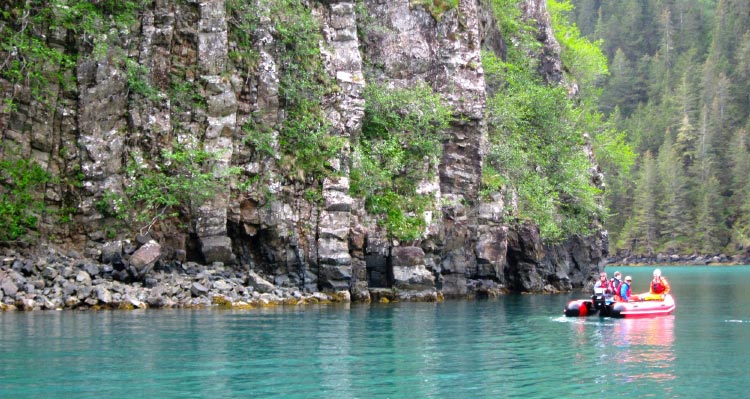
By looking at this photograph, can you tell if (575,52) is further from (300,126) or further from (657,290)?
(657,290)

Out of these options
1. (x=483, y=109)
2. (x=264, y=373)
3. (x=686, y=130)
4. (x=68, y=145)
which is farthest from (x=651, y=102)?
→ (x=264, y=373)

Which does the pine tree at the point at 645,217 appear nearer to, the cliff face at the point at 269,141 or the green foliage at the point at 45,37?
the cliff face at the point at 269,141

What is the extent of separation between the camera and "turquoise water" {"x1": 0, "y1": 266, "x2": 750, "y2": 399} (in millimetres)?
14797

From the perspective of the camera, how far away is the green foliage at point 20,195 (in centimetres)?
3064

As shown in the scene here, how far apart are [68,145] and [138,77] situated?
13.2ft

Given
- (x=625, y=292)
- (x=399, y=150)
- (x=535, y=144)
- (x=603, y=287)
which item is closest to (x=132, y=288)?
(x=399, y=150)

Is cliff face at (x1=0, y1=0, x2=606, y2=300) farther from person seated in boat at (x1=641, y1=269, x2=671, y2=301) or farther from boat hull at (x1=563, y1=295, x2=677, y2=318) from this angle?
person seated in boat at (x1=641, y1=269, x2=671, y2=301)

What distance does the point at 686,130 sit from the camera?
114 meters

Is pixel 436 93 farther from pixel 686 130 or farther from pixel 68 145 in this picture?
pixel 686 130

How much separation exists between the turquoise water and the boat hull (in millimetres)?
532

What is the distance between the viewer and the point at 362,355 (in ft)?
62.4

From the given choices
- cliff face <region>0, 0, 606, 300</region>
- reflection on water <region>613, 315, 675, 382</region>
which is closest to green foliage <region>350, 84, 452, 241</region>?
cliff face <region>0, 0, 606, 300</region>

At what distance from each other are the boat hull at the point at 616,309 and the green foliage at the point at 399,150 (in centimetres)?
1008

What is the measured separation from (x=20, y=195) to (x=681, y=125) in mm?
105625
